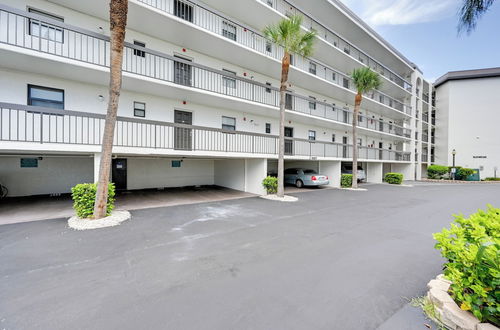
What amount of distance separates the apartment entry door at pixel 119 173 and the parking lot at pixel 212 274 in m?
6.13

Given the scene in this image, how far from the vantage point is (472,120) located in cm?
2978

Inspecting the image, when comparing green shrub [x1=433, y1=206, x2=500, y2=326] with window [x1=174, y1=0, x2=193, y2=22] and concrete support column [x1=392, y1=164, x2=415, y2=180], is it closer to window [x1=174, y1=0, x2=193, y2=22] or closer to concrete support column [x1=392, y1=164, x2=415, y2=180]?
window [x1=174, y1=0, x2=193, y2=22]

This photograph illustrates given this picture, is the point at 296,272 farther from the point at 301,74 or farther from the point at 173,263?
the point at 301,74

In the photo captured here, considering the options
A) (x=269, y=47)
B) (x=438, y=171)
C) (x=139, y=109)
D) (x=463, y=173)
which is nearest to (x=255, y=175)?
(x=139, y=109)

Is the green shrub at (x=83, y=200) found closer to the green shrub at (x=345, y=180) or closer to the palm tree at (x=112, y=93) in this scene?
the palm tree at (x=112, y=93)

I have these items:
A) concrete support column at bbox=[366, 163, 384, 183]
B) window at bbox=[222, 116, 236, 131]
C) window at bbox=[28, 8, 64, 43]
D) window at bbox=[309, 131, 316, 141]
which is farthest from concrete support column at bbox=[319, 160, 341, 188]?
window at bbox=[28, 8, 64, 43]

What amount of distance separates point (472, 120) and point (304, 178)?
3173cm

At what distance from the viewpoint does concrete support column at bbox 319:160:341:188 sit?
56.5 ft

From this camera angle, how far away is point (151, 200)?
10000mm

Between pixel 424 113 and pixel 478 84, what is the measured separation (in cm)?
741

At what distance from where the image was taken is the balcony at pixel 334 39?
14.5 metres

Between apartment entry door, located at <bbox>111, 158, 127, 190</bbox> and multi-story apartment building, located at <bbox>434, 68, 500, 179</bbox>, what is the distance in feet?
137

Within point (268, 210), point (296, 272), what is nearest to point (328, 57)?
point (268, 210)

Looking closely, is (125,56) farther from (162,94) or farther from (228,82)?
(228,82)
